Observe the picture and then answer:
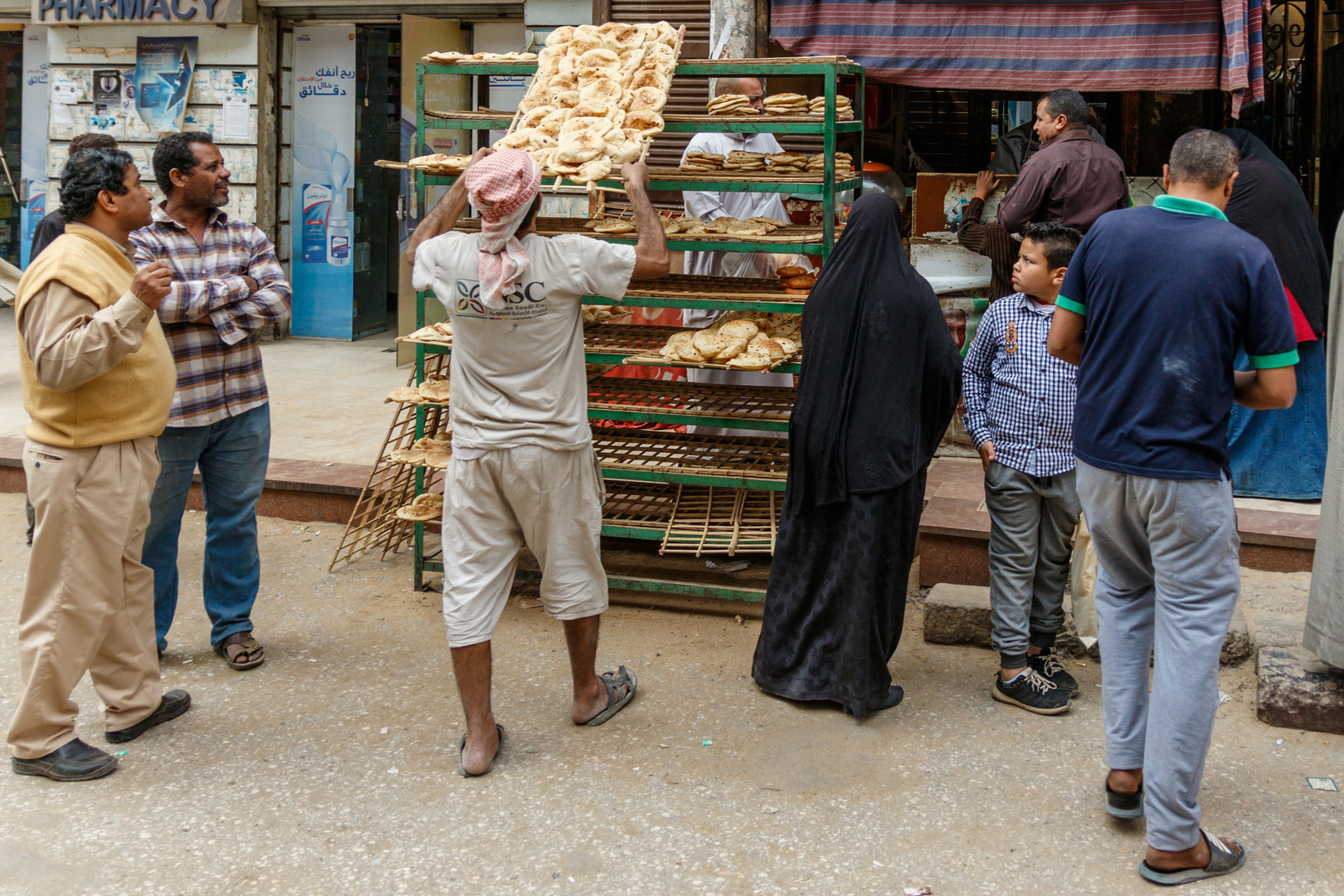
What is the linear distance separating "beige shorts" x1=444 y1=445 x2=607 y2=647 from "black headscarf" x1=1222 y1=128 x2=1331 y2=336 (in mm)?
3699

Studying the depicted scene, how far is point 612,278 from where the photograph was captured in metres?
3.71

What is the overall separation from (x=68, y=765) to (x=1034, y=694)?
3122mm

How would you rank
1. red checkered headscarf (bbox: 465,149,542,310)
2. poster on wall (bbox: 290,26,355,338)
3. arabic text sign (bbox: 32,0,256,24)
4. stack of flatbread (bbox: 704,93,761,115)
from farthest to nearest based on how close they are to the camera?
poster on wall (bbox: 290,26,355,338)
arabic text sign (bbox: 32,0,256,24)
stack of flatbread (bbox: 704,93,761,115)
red checkered headscarf (bbox: 465,149,542,310)

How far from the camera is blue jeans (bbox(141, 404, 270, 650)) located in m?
4.33

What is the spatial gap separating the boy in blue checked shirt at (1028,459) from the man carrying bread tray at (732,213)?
1.99 m

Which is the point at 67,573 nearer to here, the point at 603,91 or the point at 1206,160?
the point at 603,91

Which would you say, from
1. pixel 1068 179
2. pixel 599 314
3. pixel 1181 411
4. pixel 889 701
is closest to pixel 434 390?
pixel 599 314

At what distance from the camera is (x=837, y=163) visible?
5.21 m

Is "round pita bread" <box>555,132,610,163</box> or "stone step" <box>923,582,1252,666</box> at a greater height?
"round pita bread" <box>555,132,610,163</box>

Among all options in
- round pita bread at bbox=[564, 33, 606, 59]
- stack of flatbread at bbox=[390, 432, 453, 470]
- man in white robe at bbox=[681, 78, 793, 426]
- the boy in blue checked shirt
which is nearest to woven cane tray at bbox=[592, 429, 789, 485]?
man in white robe at bbox=[681, 78, 793, 426]

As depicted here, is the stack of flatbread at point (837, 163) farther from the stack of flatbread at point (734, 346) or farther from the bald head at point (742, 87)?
the bald head at point (742, 87)

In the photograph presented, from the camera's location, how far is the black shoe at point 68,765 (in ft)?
12.0

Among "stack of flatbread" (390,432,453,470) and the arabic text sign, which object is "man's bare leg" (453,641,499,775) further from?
the arabic text sign

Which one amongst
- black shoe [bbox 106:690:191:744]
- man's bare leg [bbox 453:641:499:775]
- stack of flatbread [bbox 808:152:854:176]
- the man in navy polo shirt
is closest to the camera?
the man in navy polo shirt
